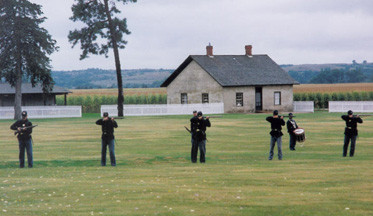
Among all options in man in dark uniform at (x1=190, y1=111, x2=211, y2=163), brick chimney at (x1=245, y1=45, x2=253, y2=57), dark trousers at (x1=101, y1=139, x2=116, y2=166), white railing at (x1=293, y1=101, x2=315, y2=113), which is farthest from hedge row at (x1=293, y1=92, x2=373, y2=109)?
dark trousers at (x1=101, y1=139, x2=116, y2=166)

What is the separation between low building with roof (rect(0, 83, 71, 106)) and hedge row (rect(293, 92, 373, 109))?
1238 inches

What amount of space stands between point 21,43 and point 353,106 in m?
36.2

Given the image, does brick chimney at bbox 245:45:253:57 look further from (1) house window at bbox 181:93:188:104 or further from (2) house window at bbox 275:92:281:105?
(1) house window at bbox 181:93:188:104

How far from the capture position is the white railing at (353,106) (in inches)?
2512

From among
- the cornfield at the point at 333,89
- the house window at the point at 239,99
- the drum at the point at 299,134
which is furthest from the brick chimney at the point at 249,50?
the drum at the point at 299,134

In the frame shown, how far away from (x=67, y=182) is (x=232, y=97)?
1926 inches

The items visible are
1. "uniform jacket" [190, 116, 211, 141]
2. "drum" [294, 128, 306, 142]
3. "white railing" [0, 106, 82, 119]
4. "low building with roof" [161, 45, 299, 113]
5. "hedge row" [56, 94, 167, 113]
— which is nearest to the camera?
"uniform jacket" [190, 116, 211, 141]

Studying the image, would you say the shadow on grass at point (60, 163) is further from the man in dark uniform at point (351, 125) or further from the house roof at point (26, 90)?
the house roof at point (26, 90)

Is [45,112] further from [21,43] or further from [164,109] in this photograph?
[164,109]

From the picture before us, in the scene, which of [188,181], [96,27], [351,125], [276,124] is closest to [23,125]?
[188,181]

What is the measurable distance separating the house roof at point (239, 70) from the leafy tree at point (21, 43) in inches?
607

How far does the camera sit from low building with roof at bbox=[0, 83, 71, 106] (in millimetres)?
65312

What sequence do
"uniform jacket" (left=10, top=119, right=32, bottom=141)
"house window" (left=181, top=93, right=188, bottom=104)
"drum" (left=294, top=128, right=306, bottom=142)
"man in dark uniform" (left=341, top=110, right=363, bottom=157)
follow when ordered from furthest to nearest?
"house window" (left=181, top=93, right=188, bottom=104), "drum" (left=294, top=128, right=306, bottom=142), "man in dark uniform" (left=341, top=110, right=363, bottom=157), "uniform jacket" (left=10, top=119, right=32, bottom=141)

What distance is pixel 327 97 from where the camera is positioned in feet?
250
